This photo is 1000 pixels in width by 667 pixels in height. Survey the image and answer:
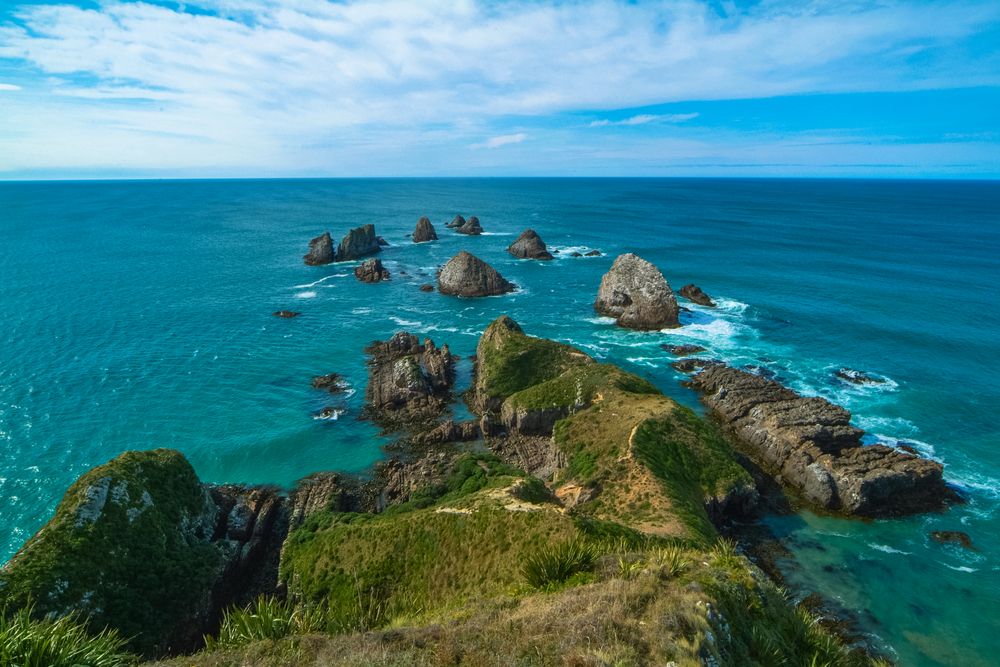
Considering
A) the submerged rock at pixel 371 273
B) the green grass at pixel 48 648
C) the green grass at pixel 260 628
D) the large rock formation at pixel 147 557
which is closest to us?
the green grass at pixel 48 648

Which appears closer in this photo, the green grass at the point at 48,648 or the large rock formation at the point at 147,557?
the green grass at the point at 48,648

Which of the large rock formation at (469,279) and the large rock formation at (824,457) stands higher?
the large rock formation at (469,279)

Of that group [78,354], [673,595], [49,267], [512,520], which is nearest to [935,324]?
[512,520]

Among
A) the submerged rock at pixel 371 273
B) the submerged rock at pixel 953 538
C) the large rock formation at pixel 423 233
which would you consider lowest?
the submerged rock at pixel 953 538

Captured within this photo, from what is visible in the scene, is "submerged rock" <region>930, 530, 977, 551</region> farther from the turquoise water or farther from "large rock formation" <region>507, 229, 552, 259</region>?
"large rock formation" <region>507, 229, 552, 259</region>

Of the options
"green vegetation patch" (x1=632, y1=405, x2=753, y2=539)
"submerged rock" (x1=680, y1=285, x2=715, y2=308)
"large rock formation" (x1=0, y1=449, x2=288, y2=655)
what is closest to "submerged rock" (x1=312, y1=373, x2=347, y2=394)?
"large rock formation" (x1=0, y1=449, x2=288, y2=655)

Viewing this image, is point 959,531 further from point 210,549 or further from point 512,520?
point 210,549

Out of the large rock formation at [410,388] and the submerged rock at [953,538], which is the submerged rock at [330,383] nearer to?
the large rock formation at [410,388]

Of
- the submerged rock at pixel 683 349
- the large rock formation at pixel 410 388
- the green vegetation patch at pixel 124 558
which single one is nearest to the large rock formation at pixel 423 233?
the large rock formation at pixel 410 388
